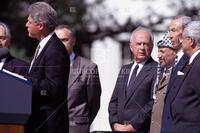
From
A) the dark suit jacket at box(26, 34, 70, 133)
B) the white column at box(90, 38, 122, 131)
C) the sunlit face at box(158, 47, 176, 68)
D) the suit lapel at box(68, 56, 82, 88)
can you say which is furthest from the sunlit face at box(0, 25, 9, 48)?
the sunlit face at box(158, 47, 176, 68)

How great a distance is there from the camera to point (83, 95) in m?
5.70

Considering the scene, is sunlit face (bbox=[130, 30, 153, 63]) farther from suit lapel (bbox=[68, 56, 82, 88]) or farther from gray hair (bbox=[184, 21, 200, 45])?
gray hair (bbox=[184, 21, 200, 45])

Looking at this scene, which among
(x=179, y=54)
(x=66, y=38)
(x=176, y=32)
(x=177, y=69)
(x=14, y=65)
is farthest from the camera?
(x=66, y=38)

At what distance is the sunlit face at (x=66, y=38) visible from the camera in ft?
19.0

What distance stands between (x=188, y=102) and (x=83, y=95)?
4.33ft

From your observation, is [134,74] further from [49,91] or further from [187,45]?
[49,91]

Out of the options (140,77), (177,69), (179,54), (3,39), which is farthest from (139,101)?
(3,39)

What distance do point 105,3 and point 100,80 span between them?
66 centimetres

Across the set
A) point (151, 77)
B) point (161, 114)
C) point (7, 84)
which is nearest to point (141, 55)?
point (151, 77)

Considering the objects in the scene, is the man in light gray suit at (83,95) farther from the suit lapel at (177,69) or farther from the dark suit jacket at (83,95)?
the suit lapel at (177,69)

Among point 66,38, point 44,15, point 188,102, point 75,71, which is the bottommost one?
point 75,71

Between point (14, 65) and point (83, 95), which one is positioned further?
point (83, 95)

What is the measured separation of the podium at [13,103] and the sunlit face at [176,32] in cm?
122

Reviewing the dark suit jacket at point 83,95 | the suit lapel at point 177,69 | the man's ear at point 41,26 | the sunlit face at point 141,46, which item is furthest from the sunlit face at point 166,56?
the man's ear at point 41,26
